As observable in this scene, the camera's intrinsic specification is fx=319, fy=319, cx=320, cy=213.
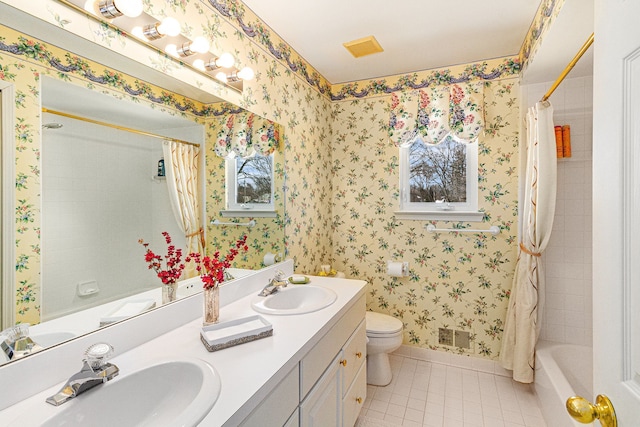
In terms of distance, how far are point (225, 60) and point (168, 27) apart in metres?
0.33

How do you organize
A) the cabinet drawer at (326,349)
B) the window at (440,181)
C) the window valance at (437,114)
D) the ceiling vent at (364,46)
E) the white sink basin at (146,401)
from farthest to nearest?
the window at (440,181) < the window valance at (437,114) < the ceiling vent at (364,46) < the cabinet drawer at (326,349) < the white sink basin at (146,401)

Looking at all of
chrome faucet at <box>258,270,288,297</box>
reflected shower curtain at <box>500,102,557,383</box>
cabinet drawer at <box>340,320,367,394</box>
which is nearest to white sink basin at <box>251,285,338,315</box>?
chrome faucet at <box>258,270,288,297</box>

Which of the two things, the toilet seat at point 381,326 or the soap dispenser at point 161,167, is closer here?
the soap dispenser at point 161,167

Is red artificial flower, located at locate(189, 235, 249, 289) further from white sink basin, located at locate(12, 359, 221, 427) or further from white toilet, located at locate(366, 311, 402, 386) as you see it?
white toilet, located at locate(366, 311, 402, 386)

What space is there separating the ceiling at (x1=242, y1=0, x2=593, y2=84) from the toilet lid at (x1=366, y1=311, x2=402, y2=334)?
1937 mm

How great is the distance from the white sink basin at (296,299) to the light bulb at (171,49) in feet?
3.83

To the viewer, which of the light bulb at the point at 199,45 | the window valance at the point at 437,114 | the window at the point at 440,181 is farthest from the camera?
the window at the point at 440,181

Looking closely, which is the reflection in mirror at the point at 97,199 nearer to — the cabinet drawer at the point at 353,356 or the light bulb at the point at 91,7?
the light bulb at the point at 91,7

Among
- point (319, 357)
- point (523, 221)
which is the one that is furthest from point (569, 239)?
point (319, 357)

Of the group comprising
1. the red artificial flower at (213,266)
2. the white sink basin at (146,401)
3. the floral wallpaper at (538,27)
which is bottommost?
the white sink basin at (146,401)

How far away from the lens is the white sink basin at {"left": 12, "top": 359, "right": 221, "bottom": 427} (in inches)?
29.4

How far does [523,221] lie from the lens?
2215 millimetres

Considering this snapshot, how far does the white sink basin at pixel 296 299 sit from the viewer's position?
157 cm

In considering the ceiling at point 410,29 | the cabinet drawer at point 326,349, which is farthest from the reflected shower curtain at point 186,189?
the ceiling at point 410,29
